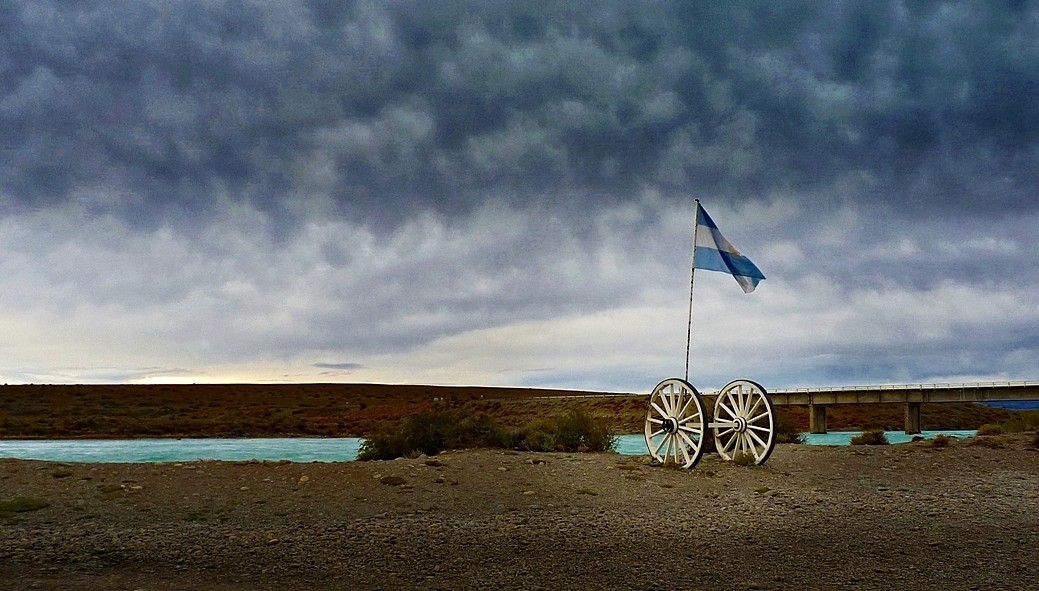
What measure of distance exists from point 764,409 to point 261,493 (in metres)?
10.3

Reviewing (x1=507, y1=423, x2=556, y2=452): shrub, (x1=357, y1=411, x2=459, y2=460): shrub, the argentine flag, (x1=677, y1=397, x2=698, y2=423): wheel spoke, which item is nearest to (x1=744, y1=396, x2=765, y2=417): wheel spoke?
(x1=677, y1=397, x2=698, y2=423): wheel spoke

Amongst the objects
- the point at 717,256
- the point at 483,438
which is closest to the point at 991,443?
the point at 717,256

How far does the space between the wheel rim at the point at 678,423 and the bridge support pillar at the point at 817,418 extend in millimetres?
42404

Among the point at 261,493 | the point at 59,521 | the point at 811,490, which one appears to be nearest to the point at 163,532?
the point at 59,521

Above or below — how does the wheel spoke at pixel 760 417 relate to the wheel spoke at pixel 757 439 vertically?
above

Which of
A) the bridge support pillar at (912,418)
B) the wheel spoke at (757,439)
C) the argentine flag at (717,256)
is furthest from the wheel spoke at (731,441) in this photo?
the bridge support pillar at (912,418)

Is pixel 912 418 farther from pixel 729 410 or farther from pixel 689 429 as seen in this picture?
pixel 689 429

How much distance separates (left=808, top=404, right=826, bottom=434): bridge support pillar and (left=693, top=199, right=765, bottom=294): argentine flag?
42.0 meters

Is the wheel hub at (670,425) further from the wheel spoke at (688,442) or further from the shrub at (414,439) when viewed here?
the shrub at (414,439)

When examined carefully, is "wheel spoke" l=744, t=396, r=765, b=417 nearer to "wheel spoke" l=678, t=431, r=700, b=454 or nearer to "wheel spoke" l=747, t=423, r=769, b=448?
"wheel spoke" l=747, t=423, r=769, b=448

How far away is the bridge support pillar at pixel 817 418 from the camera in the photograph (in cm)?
5566

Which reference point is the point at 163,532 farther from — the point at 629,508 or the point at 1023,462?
the point at 1023,462

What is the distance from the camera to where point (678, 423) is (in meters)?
16.6

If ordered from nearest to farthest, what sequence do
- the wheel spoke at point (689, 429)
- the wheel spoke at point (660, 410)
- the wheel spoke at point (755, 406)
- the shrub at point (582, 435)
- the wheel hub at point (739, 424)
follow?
1. the wheel spoke at point (689, 429)
2. the wheel spoke at point (755, 406)
3. the wheel hub at point (739, 424)
4. the wheel spoke at point (660, 410)
5. the shrub at point (582, 435)
